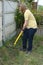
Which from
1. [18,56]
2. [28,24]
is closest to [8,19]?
[28,24]

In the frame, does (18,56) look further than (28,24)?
No

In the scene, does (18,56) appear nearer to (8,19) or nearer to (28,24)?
(28,24)

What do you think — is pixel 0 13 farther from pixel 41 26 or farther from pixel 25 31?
pixel 41 26

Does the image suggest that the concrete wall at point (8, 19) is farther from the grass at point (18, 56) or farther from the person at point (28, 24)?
the person at point (28, 24)

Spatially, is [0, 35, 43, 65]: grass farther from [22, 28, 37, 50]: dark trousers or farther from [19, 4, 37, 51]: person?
[19, 4, 37, 51]: person

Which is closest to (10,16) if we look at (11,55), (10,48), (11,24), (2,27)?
(11,24)

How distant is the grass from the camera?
6.90m

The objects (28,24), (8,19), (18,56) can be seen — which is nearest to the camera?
(18,56)

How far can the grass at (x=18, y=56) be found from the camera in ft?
22.6

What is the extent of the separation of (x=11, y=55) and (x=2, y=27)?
1.54 metres

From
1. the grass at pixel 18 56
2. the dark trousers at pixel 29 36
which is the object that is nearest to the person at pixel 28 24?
the dark trousers at pixel 29 36

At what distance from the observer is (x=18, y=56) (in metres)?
7.54

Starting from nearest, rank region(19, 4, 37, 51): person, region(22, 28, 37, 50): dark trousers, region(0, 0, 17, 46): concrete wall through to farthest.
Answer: region(19, 4, 37, 51): person → region(22, 28, 37, 50): dark trousers → region(0, 0, 17, 46): concrete wall

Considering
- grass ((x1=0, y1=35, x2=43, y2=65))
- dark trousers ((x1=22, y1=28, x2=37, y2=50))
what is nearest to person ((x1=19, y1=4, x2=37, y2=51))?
dark trousers ((x1=22, y1=28, x2=37, y2=50))
